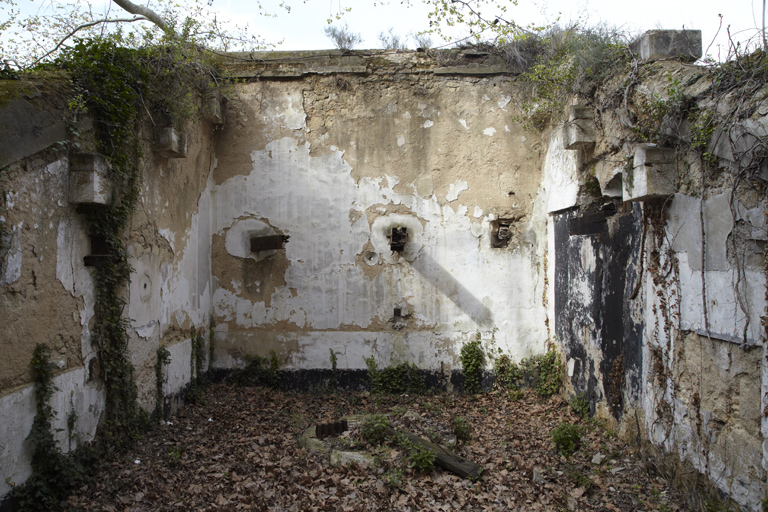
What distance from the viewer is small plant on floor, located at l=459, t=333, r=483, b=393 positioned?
7.25 meters

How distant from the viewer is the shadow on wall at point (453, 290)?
736 cm

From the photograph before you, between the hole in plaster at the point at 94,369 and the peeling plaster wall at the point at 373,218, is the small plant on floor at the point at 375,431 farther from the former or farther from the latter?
the hole in plaster at the point at 94,369

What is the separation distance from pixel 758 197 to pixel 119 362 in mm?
5621

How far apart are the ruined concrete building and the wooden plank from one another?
1676 mm

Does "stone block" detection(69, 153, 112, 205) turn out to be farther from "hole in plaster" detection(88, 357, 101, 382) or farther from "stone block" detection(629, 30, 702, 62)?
"stone block" detection(629, 30, 702, 62)

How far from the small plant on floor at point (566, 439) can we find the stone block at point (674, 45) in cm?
383

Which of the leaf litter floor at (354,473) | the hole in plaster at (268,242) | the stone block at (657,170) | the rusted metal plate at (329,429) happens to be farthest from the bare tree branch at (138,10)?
the stone block at (657,170)

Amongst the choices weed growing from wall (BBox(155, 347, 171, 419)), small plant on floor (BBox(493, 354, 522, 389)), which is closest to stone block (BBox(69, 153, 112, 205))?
weed growing from wall (BBox(155, 347, 171, 419))

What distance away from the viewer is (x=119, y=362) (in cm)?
489

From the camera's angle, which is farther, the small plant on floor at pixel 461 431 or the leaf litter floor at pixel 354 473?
the small plant on floor at pixel 461 431

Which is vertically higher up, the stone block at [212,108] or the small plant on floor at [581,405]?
the stone block at [212,108]

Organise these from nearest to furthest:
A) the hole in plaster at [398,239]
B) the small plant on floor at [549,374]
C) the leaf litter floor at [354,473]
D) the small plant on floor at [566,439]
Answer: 1. the leaf litter floor at [354,473]
2. the small plant on floor at [566,439]
3. the small plant on floor at [549,374]
4. the hole in plaster at [398,239]

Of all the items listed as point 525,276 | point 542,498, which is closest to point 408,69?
point 525,276

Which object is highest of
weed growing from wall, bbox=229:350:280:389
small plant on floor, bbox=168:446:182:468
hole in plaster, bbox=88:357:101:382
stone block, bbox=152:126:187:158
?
stone block, bbox=152:126:187:158
